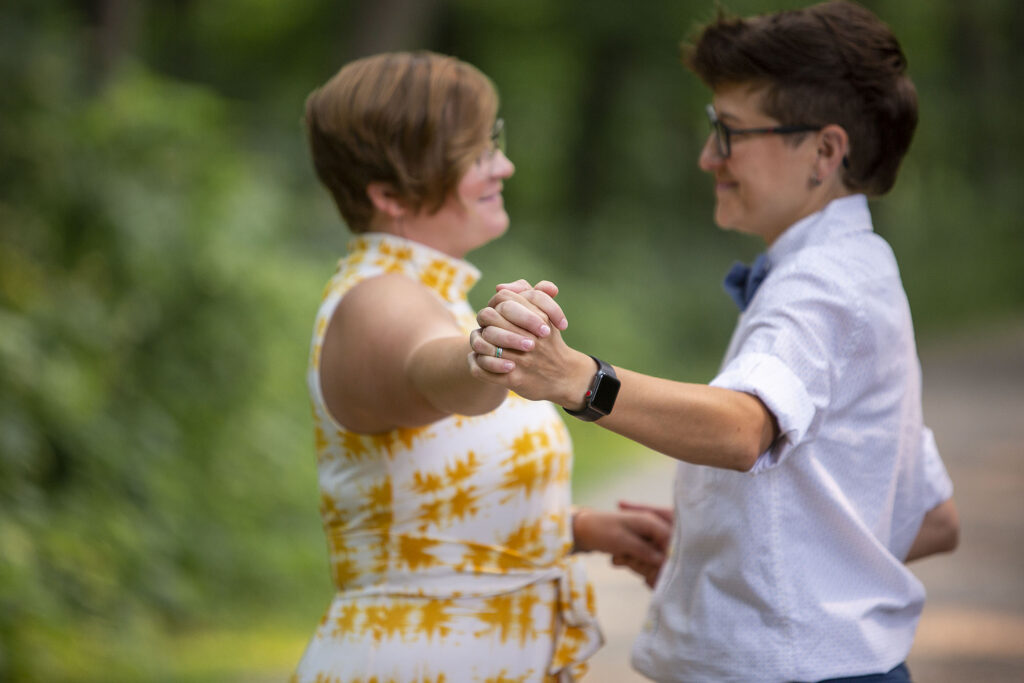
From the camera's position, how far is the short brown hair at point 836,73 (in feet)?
7.94

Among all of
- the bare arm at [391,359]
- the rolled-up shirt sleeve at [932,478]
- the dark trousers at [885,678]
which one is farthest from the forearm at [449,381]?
the rolled-up shirt sleeve at [932,478]

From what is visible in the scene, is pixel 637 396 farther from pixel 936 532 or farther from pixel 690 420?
pixel 936 532

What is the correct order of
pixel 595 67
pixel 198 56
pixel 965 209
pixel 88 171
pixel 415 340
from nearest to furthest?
pixel 415 340 → pixel 88 171 → pixel 198 56 → pixel 595 67 → pixel 965 209

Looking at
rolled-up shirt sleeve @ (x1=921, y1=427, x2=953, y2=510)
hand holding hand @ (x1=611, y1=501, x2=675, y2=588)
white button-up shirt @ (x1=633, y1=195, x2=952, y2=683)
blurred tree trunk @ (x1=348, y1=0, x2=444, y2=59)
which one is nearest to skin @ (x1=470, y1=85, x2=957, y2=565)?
white button-up shirt @ (x1=633, y1=195, x2=952, y2=683)

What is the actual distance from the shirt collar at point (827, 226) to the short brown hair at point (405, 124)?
0.71 meters

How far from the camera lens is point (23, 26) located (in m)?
5.22

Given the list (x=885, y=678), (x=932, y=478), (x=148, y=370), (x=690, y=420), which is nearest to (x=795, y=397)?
(x=690, y=420)

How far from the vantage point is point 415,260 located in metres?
2.65

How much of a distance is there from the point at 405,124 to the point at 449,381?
0.75m

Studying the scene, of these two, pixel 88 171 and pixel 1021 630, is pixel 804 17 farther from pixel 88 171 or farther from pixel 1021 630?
pixel 1021 630

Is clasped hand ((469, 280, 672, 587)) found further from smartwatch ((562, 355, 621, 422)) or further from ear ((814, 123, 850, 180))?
ear ((814, 123, 850, 180))

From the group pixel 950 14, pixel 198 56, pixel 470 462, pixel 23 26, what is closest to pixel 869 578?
pixel 470 462

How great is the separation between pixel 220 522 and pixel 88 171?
1.96m

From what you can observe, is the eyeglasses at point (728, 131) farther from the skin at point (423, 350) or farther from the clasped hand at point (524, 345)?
the clasped hand at point (524, 345)
